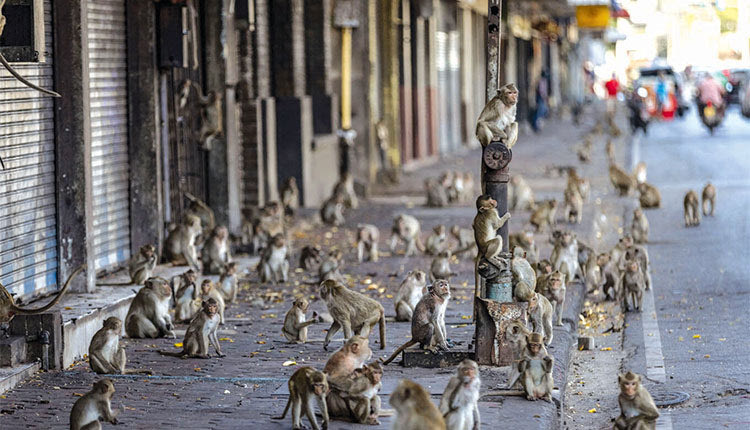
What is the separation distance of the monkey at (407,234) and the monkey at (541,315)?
559 cm

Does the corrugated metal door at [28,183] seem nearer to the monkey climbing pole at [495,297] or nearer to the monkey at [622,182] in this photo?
the monkey climbing pole at [495,297]

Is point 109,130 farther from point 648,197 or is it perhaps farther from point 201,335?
point 648,197

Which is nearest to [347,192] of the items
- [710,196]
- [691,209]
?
[691,209]

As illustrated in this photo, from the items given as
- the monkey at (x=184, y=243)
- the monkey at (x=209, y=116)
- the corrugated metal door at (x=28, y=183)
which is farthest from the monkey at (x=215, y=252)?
the corrugated metal door at (x=28, y=183)

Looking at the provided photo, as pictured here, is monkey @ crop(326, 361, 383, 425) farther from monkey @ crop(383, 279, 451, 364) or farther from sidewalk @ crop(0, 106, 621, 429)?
monkey @ crop(383, 279, 451, 364)

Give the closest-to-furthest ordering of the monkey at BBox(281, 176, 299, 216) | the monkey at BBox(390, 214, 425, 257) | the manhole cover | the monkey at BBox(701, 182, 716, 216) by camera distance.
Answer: the manhole cover, the monkey at BBox(390, 214, 425, 257), the monkey at BBox(281, 176, 299, 216), the monkey at BBox(701, 182, 716, 216)

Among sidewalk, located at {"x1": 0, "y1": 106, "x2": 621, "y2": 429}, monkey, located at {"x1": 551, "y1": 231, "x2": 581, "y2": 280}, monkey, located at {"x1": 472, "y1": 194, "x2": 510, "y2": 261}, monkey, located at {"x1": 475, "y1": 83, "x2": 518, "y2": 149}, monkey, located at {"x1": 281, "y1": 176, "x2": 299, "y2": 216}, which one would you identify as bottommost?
sidewalk, located at {"x1": 0, "y1": 106, "x2": 621, "y2": 429}

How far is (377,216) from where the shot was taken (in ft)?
65.6

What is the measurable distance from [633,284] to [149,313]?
14.3 ft

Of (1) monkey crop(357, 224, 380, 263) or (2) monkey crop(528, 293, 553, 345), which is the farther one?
(1) monkey crop(357, 224, 380, 263)

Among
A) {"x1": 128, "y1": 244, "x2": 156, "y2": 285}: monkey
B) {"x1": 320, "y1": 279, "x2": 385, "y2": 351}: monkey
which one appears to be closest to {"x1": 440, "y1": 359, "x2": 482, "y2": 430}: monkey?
{"x1": 320, "y1": 279, "x2": 385, "y2": 351}: monkey

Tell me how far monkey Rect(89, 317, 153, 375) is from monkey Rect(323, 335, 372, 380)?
1896 mm

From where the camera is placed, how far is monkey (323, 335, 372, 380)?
7691mm

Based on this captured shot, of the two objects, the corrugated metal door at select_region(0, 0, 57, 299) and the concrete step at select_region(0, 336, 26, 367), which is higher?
the corrugated metal door at select_region(0, 0, 57, 299)
